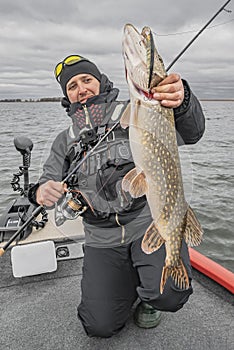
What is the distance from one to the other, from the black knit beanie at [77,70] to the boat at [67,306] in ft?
3.13

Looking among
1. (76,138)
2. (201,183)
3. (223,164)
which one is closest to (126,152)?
(76,138)

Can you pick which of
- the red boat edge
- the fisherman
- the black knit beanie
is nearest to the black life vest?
the fisherman

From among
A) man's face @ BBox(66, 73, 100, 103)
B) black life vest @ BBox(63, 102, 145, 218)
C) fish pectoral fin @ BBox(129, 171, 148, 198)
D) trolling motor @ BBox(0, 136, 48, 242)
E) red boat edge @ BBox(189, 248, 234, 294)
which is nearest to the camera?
fish pectoral fin @ BBox(129, 171, 148, 198)

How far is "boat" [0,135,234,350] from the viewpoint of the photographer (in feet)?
7.59

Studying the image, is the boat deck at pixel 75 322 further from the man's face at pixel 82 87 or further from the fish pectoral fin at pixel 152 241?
the man's face at pixel 82 87

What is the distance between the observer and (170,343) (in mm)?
2289

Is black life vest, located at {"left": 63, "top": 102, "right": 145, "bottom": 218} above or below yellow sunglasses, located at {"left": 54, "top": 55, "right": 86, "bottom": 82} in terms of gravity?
below

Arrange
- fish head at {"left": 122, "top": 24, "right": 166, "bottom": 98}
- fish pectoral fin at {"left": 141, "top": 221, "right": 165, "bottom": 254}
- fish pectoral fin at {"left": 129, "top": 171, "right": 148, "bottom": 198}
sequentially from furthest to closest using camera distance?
fish pectoral fin at {"left": 141, "top": 221, "right": 165, "bottom": 254} → fish pectoral fin at {"left": 129, "top": 171, "right": 148, "bottom": 198} → fish head at {"left": 122, "top": 24, "right": 166, "bottom": 98}

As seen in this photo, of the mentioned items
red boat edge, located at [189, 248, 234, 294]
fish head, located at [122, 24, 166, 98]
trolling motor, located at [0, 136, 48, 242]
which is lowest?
red boat edge, located at [189, 248, 234, 294]

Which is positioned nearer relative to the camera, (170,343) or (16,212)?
(170,343)

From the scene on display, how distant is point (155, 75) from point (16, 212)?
2.55 metres

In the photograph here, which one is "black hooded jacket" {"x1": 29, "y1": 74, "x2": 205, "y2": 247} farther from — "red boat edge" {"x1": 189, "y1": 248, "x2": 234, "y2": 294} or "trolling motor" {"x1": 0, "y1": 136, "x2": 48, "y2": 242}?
"trolling motor" {"x1": 0, "y1": 136, "x2": 48, "y2": 242}

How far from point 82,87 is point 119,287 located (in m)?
1.36

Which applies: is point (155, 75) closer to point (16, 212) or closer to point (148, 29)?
point (148, 29)
